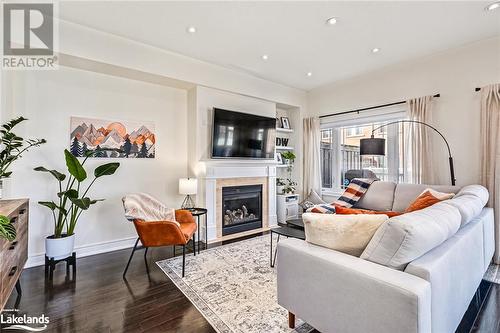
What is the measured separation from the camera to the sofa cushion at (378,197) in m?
3.59

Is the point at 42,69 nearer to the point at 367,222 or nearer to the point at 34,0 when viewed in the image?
the point at 34,0

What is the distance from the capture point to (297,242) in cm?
171

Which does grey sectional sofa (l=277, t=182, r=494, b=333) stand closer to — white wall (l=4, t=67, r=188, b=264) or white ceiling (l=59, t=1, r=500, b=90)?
white ceiling (l=59, t=1, r=500, b=90)

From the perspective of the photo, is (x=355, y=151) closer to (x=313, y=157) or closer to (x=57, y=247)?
(x=313, y=157)

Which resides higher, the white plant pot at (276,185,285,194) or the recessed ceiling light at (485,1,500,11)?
the recessed ceiling light at (485,1,500,11)

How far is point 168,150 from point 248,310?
2.78 meters

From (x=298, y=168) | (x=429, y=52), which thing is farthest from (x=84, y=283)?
(x=429, y=52)

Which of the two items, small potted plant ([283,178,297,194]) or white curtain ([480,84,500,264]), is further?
small potted plant ([283,178,297,194])

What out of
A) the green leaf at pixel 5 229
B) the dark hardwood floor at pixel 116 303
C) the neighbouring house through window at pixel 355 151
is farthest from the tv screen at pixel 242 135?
the green leaf at pixel 5 229

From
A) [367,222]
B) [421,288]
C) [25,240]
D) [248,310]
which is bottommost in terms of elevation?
[248,310]

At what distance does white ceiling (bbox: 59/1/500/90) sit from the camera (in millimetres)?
2506

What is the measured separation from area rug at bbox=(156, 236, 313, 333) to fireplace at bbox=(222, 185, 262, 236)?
2.08 ft

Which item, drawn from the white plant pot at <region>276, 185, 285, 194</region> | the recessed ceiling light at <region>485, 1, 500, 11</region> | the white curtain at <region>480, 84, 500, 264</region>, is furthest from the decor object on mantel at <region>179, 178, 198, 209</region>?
the recessed ceiling light at <region>485, 1, 500, 11</region>

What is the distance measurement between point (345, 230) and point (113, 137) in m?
3.35
